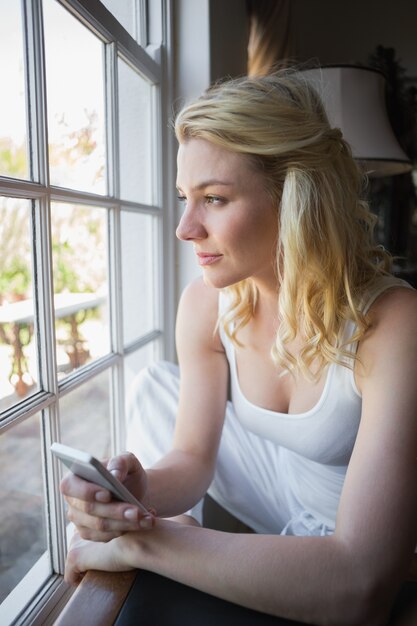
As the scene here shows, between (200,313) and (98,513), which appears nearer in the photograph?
(98,513)

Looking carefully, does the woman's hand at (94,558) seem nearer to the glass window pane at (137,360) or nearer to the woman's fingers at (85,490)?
the woman's fingers at (85,490)

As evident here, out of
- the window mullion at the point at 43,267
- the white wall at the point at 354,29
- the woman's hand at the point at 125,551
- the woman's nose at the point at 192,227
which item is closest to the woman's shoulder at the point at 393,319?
the woman's nose at the point at 192,227

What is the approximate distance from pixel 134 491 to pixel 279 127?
0.71 meters

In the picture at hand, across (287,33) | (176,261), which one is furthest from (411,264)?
(176,261)

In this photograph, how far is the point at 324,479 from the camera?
122 centimetres

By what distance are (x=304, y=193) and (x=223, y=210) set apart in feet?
0.50

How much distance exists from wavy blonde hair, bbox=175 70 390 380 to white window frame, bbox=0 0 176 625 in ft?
0.92

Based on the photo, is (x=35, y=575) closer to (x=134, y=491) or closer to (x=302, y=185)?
(x=134, y=491)

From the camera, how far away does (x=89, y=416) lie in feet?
4.43

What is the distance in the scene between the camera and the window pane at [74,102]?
996 millimetres

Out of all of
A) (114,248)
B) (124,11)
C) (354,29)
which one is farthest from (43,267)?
(354,29)

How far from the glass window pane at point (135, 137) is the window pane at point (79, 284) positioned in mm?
294

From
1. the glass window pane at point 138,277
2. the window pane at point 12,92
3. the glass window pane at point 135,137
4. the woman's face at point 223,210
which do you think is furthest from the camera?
the glass window pane at point 138,277

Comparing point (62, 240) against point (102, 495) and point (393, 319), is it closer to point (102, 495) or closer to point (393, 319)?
point (102, 495)
